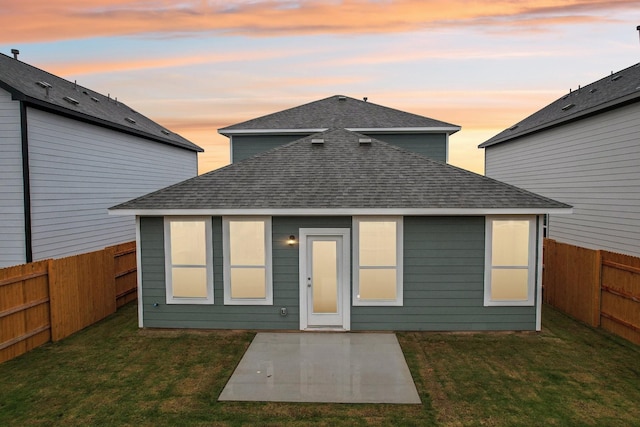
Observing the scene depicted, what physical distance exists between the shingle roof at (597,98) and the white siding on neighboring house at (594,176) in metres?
0.33

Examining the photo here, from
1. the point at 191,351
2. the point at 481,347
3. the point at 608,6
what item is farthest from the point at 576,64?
the point at 191,351

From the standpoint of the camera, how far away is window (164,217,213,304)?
8.27 metres

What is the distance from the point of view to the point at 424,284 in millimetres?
8086

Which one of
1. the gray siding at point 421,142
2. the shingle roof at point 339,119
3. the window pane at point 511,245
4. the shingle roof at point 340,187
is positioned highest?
the shingle roof at point 339,119

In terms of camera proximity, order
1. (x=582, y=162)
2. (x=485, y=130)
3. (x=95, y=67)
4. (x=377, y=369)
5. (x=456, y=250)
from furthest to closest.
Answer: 1. (x=485, y=130)
2. (x=95, y=67)
3. (x=582, y=162)
4. (x=456, y=250)
5. (x=377, y=369)

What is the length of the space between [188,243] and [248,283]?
5.49 ft

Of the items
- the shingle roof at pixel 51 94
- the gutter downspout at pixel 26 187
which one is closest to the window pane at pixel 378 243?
the gutter downspout at pixel 26 187

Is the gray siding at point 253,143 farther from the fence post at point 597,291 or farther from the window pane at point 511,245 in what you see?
the fence post at point 597,291

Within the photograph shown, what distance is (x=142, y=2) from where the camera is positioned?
11719 mm

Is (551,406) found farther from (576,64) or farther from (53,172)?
(576,64)

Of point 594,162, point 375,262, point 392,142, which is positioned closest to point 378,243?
point 375,262

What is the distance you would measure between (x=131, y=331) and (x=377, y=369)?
574 cm

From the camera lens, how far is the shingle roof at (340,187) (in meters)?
7.92

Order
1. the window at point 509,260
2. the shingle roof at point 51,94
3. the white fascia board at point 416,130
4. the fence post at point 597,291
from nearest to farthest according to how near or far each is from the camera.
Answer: the window at point 509,260
the fence post at point 597,291
the shingle roof at point 51,94
the white fascia board at point 416,130
